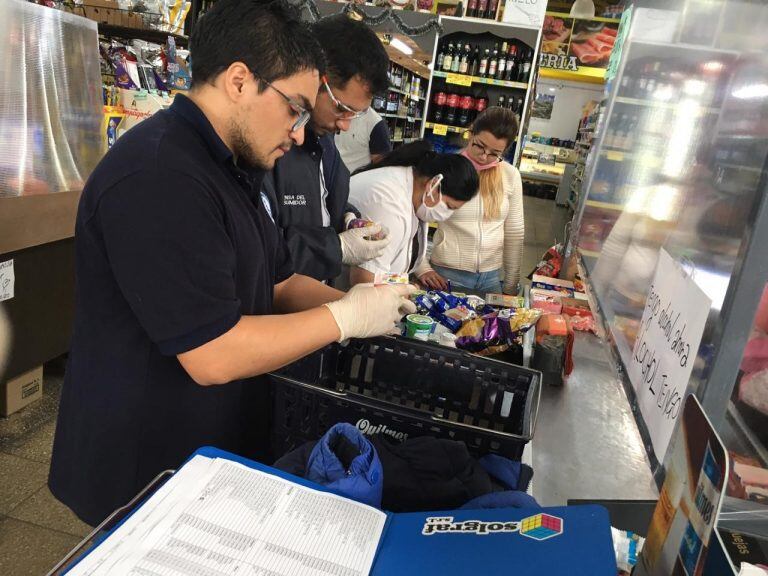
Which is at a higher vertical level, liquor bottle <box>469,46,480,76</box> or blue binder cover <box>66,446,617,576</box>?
liquor bottle <box>469,46,480,76</box>

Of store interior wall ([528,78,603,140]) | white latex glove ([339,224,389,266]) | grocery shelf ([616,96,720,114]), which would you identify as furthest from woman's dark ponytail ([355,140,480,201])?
store interior wall ([528,78,603,140])

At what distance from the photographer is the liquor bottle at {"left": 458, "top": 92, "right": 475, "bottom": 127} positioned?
6.47m

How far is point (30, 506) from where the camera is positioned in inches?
97.6

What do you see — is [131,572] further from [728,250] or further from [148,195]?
[728,250]

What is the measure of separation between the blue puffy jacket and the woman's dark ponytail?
1.88m

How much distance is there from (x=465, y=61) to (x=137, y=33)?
358 cm

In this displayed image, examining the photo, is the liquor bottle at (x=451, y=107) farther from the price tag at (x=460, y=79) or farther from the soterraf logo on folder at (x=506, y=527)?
the soterraf logo on folder at (x=506, y=527)

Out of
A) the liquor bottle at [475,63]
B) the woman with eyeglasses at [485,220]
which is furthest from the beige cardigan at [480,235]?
the liquor bottle at [475,63]

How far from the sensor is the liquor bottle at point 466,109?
6.47 metres

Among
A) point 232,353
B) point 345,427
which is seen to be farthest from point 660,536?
point 232,353

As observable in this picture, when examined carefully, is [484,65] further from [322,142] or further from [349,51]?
[349,51]

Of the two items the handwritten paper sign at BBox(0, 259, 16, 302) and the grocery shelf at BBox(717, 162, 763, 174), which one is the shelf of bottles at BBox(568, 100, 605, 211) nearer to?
the grocery shelf at BBox(717, 162, 763, 174)

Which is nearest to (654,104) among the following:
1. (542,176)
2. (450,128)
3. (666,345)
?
(666,345)

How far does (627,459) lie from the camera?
150 centimetres
